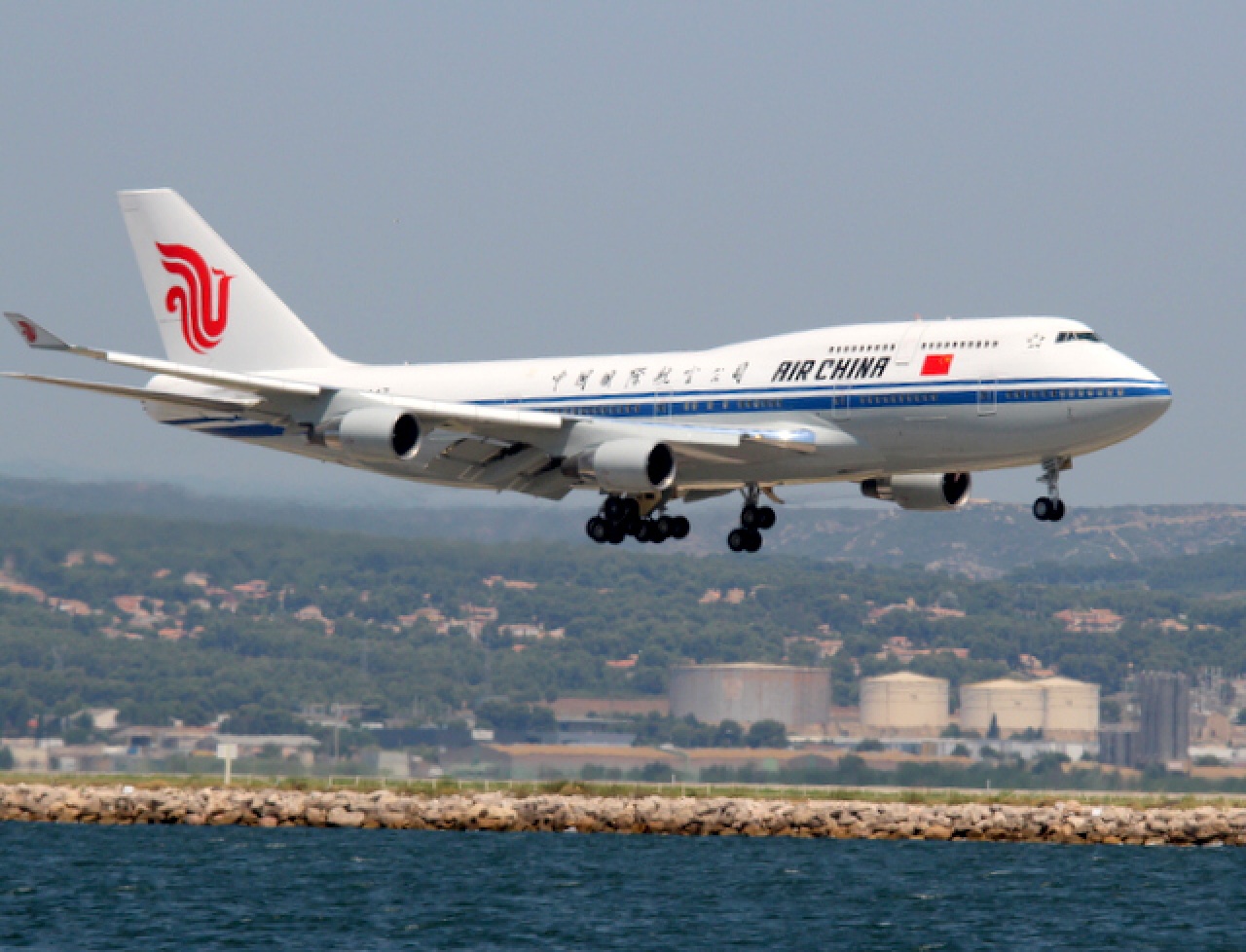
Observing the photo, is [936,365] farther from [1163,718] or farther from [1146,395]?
[1163,718]

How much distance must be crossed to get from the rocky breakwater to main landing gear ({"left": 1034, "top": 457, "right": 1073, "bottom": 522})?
31.3 m

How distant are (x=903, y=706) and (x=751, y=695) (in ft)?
54.7

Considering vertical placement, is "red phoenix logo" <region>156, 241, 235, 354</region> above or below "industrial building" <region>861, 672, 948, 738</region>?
above

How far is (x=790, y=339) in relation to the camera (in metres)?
48.2

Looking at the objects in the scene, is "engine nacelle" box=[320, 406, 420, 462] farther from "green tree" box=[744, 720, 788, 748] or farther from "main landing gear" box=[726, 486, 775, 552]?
"green tree" box=[744, 720, 788, 748]

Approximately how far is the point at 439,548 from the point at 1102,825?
37.3m

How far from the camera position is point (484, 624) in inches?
5192

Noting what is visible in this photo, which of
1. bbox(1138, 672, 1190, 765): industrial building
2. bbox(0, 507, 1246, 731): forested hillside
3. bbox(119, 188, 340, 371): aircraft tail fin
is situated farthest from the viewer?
bbox(1138, 672, 1190, 765): industrial building

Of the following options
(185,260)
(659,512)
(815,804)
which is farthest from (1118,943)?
(185,260)

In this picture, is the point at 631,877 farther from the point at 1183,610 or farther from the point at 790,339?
the point at 1183,610

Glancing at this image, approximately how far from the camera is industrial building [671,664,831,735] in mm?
137013

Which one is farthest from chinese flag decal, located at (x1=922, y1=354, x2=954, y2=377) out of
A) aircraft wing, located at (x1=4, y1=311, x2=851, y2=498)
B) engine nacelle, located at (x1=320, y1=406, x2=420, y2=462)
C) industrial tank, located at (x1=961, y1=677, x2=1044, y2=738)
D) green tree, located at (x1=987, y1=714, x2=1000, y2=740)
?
industrial tank, located at (x1=961, y1=677, x2=1044, y2=738)

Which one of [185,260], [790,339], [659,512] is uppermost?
[185,260]

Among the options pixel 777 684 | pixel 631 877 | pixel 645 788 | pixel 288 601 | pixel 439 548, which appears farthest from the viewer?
pixel 777 684
